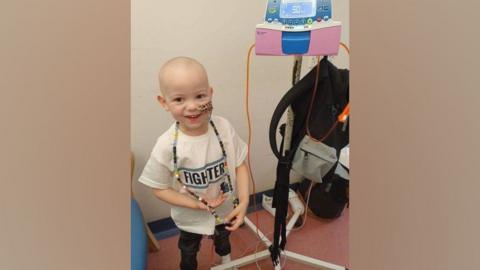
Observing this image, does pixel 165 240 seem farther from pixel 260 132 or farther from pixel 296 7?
pixel 296 7

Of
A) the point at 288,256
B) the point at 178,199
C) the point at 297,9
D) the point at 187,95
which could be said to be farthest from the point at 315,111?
the point at 288,256

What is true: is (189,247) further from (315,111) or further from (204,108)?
(315,111)

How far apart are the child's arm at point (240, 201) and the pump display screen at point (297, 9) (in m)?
0.55

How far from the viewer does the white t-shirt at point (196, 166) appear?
1136 millimetres

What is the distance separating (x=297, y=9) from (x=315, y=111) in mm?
355

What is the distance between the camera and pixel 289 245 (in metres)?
1.66

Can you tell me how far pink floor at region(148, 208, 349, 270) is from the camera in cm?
152

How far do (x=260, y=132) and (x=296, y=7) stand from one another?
925 millimetres

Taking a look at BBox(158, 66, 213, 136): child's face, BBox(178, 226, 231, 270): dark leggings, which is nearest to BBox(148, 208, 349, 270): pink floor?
BBox(178, 226, 231, 270): dark leggings
